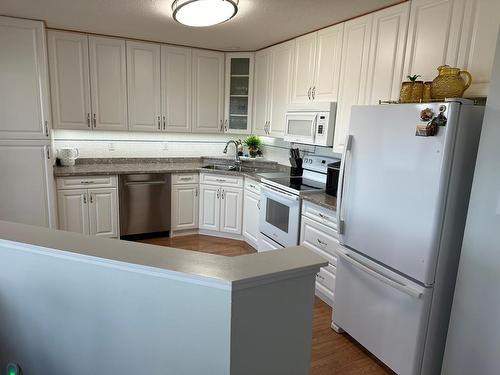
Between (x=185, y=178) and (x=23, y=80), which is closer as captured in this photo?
(x=23, y=80)

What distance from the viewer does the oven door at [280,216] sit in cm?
306

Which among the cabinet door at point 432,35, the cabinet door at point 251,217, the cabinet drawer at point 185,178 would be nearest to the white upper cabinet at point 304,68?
the cabinet door at point 432,35

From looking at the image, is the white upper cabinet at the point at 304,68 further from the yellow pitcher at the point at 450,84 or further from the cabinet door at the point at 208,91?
the yellow pitcher at the point at 450,84

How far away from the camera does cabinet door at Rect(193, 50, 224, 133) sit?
4.27 metres

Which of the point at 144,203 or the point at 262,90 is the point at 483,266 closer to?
the point at 262,90

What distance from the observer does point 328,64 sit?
121 inches

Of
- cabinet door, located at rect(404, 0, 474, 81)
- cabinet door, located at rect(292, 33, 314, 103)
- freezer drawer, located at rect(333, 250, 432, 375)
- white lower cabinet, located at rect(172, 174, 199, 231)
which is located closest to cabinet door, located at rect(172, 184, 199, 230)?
white lower cabinet, located at rect(172, 174, 199, 231)

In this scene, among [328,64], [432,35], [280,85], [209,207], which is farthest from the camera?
[209,207]

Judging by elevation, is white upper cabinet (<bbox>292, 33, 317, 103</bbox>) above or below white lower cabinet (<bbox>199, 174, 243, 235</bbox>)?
above

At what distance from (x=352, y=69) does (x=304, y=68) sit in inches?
27.4

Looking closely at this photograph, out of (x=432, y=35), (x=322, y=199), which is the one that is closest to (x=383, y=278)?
(x=322, y=199)

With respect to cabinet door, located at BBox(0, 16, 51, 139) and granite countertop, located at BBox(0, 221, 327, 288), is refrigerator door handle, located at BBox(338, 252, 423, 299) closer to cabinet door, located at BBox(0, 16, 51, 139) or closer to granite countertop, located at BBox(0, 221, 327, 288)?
granite countertop, located at BBox(0, 221, 327, 288)

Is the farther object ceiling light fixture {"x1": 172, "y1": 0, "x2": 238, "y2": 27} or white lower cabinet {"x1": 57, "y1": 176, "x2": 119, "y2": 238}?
white lower cabinet {"x1": 57, "y1": 176, "x2": 119, "y2": 238}

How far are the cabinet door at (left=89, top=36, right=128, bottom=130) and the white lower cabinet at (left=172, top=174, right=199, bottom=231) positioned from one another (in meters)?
0.98
